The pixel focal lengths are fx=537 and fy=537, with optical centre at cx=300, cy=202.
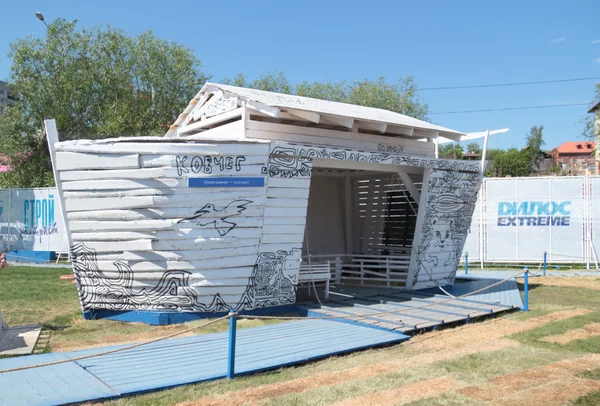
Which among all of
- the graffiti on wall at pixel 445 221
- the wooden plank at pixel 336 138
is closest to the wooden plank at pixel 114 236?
the wooden plank at pixel 336 138

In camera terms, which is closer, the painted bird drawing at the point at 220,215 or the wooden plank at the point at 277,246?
the painted bird drawing at the point at 220,215

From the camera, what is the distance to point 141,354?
7328mm

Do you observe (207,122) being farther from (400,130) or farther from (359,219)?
(359,219)

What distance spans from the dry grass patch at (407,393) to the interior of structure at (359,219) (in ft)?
24.6

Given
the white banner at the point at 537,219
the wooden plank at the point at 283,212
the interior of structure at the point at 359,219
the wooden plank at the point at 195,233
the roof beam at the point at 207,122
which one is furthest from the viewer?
the white banner at the point at 537,219

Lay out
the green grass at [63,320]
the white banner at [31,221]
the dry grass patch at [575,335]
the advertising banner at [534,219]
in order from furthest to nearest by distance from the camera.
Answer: the white banner at [31,221] → the advertising banner at [534,219] → the green grass at [63,320] → the dry grass patch at [575,335]

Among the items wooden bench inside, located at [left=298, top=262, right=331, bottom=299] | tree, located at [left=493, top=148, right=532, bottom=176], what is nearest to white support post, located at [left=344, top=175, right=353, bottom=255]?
wooden bench inside, located at [left=298, top=262, right=331, bottom=299]

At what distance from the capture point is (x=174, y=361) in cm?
697

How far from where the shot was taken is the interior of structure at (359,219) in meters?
14.5

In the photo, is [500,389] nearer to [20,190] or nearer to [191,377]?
[191,377]

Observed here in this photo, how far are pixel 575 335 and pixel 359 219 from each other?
25.3 ft

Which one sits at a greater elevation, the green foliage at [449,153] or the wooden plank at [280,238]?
the green foliage at [449,153]

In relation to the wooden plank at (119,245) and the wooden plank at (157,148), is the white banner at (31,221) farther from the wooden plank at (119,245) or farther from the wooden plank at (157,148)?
the wooden plank at (157,148)

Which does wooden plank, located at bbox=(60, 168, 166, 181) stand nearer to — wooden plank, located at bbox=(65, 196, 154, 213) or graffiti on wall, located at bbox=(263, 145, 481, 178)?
wooden plank, located at bbox=(65, 196, 154, 213)
